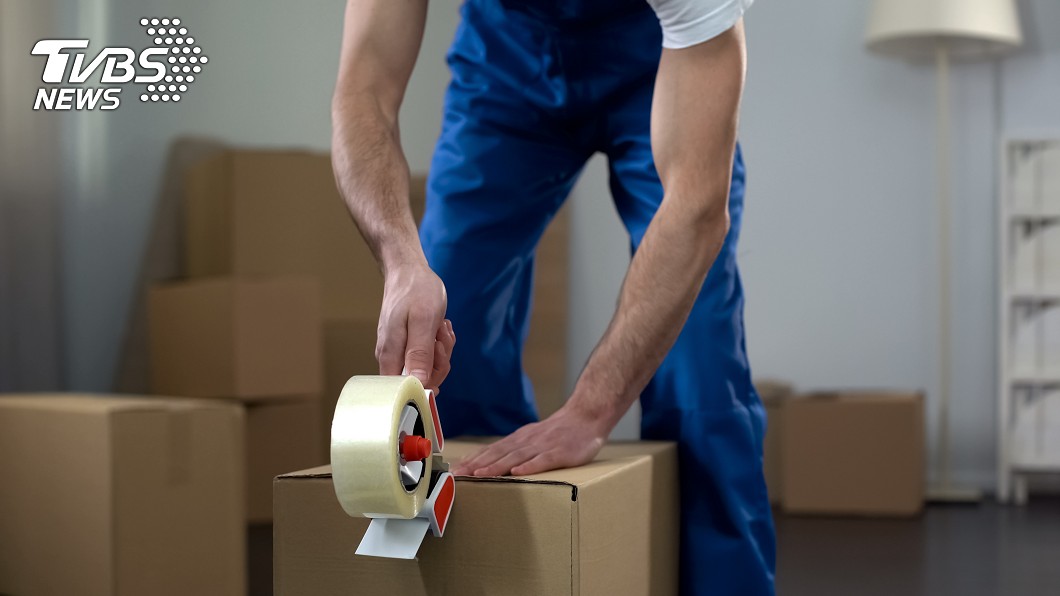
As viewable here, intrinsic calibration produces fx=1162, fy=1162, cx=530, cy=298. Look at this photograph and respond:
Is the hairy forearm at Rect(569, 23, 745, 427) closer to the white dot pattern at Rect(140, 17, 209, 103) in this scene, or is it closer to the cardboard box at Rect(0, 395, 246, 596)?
the cardboard box at Rect(0, 395, 246, 596)

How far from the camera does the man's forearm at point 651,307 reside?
3.93 ft

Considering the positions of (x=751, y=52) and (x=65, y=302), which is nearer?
(x=65, y=302)

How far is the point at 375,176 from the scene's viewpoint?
1259mm

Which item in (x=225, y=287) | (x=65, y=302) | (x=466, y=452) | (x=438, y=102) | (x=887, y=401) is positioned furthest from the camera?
Result: (x=438, y=102)

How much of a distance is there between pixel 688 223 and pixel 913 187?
2.72 metres

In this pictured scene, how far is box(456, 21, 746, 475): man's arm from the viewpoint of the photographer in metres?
1.21

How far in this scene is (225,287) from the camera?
2.70 m

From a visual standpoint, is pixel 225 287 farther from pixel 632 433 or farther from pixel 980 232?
pixel 980 232

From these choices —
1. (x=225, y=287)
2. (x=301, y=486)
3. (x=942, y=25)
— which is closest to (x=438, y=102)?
(x=225, y=287)

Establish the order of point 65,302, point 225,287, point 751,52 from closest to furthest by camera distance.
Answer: point 225,287 → point 65,302 → point 751,52

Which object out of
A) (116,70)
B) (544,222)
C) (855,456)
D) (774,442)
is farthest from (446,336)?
(774,442)

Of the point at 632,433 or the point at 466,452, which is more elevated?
the point at 466,452

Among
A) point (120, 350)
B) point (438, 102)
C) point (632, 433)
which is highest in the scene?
point (438, 102)

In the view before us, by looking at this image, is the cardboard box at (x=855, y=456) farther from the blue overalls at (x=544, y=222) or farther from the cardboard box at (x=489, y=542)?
the cardboard box at (x=489, y=542)
